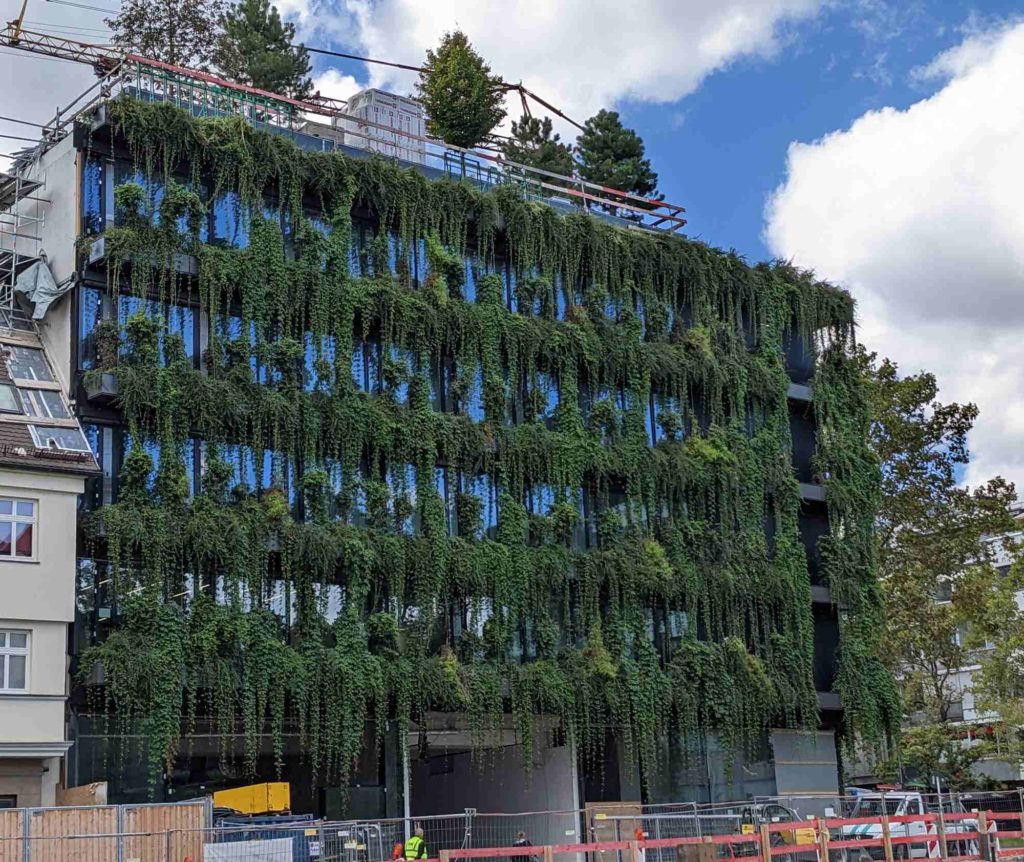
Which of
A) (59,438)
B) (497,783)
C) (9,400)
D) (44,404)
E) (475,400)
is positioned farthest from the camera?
(497,783)

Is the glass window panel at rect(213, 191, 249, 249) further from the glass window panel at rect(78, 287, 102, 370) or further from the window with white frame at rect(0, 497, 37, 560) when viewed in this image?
the window with white frame at rect(0, 497, 37, 560)

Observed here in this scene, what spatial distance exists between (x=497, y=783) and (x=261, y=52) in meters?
38.4

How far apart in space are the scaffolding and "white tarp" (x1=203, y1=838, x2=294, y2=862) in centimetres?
1859

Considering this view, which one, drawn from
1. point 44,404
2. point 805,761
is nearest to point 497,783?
point 805,761

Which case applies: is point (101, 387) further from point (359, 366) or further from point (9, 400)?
point (359, 366)

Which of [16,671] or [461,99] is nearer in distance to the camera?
[16,671]

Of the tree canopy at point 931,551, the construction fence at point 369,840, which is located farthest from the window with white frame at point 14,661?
the tree canopy at point 931,551

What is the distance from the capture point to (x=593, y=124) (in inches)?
3034

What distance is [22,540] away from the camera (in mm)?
36969

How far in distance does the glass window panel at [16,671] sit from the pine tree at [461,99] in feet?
129

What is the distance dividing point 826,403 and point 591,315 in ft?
34.3

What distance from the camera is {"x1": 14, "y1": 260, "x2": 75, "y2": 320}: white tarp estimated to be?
41250 mm

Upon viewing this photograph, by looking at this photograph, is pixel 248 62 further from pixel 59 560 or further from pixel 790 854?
pixel 790 854

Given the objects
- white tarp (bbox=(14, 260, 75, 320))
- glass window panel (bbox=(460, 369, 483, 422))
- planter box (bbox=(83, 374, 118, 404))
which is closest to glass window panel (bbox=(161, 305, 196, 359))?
planter box (bbox=(83, 374, 118, 404))
